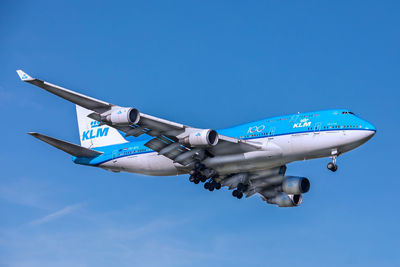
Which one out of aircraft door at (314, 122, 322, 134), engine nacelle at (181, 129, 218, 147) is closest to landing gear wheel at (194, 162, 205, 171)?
engine nacelle at (181, 129, 218, 147)

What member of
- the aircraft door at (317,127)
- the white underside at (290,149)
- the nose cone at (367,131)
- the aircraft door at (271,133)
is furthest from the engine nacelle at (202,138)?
the nose cone at (367,131)

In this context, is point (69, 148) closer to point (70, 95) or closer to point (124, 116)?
point (70, 95)

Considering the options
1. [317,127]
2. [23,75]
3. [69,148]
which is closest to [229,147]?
[317,127]

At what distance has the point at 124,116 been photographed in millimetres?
42250

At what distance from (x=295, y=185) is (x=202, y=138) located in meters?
10.4

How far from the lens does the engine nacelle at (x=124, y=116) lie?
139 feet

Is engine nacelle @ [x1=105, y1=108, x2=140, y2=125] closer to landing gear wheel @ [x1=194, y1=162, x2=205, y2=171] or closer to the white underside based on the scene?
landing gear wheel @ [x1=194, y1=162, x2=205, y2=171]

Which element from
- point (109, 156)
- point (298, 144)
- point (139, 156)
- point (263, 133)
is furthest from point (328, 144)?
point (109, 156)

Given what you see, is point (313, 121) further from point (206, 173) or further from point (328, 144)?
point (206, 173)

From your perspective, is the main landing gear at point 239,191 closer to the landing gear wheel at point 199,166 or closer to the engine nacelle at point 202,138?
the landing gear wheel at point 199,166

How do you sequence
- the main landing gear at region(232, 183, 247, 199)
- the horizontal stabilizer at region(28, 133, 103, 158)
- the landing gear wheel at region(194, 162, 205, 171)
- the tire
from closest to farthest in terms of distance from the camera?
1. the horizontal stabilizer at region(28, 133, 103, 158)
2. the landing gear wheel at region(194, 162, 205, 171)
3. the tire
4. the main landing gear at region(232, 183, 247, 199)

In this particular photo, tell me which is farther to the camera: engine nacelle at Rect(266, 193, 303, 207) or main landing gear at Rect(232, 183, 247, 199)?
engine nacelle at Rect(266, 193, 303, 207)

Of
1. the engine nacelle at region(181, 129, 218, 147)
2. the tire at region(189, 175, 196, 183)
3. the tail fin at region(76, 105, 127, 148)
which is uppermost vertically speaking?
the tail fin at region(76, 105, 127, 148)

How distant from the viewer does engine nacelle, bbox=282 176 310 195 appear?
50125 millimetres
